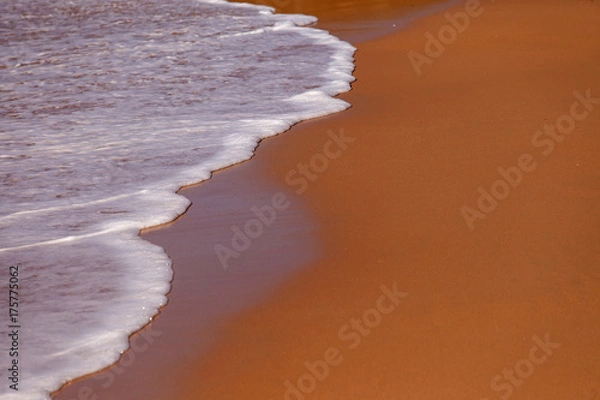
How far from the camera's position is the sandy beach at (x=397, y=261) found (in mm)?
3566

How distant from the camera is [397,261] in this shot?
4.50 meters

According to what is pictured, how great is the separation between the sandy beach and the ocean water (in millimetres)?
193

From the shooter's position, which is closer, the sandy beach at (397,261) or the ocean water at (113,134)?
the sandy beach at (397,261)

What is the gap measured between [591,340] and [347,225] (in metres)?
1.62

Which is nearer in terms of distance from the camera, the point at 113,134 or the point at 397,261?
the point at 397,261

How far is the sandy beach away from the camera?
3566 mm

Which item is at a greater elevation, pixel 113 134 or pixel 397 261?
pixel 397 261

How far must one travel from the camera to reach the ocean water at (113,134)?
418cm

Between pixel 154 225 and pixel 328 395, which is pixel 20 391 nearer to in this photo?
→ pixel 328 395

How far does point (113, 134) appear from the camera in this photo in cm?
688

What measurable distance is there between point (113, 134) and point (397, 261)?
308 centimetres

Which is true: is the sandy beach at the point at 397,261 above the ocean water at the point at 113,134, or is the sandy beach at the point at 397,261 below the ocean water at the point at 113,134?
above

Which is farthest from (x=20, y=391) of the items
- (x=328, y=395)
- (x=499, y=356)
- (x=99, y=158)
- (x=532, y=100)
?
(x=532, y=100)

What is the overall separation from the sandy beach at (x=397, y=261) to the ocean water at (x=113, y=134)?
193mm
